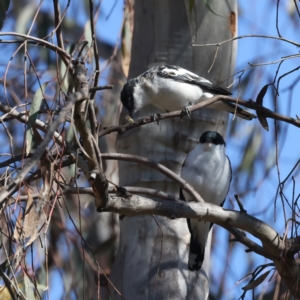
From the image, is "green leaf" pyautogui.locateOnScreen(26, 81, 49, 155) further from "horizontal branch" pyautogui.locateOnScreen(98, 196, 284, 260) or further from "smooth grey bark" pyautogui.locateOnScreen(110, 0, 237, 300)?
"smooth grey bark" pyautogui.locateOnScreen(110, 0, 237, 300)

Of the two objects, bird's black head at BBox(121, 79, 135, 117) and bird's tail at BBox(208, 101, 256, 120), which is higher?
bird's black head at BBox(121, 79, 135, 117)

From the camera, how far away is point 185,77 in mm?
3691

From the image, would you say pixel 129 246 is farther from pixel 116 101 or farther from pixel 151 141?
pixel 116 101

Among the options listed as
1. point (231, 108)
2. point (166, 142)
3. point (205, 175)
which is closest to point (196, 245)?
point (166, 142)

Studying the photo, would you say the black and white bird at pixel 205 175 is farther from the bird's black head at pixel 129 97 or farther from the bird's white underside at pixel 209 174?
the bird's black head at pixel 129 97

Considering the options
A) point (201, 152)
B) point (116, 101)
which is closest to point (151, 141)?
point (201, 152)

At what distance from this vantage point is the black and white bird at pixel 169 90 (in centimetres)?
364

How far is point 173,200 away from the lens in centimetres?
265

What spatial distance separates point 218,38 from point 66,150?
1.64 meters

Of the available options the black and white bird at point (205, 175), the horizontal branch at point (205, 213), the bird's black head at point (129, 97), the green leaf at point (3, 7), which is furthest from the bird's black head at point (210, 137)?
the green leaf at point (3, 7)

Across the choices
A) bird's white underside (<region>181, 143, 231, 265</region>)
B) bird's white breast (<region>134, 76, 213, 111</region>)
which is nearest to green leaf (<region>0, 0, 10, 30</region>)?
bird's white breast (<region>134, 76, 213, 111</region>)

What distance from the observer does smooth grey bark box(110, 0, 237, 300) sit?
10.6 ft

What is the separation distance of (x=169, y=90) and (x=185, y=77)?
1.33 ft

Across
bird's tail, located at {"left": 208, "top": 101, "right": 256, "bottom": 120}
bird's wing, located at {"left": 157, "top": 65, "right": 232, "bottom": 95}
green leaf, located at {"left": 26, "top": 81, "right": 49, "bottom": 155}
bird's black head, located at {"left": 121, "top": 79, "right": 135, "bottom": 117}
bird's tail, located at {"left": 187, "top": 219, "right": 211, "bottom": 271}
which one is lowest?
bird's tail, located at {"left": 187, "top": 219, "right": 211, "bottom": 271}
